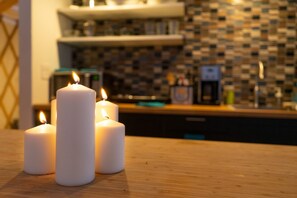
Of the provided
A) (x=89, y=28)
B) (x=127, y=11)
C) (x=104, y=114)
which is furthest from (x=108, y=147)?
(x=89, y=28)

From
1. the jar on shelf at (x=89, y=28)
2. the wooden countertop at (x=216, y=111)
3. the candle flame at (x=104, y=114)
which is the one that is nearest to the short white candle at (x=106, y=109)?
the candle flame at (x=104, y=114)

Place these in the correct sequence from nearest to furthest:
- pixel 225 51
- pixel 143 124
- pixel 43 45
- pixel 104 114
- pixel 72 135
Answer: pixel 72 135, pixel 104 114, pixel 143 124, pixel 43 45, pixel 225 51

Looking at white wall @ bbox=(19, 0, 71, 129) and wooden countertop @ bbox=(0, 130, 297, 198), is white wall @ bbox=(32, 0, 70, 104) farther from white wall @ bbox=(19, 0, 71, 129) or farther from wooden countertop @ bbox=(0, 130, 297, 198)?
wooden countertop @ bbox=(0, 130, 297, 198)

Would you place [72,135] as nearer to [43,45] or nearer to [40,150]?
[40,150]

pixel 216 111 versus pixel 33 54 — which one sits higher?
pixel 33 54

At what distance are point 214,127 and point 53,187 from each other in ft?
5.38

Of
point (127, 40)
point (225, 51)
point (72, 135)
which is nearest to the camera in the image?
point (72, 135)

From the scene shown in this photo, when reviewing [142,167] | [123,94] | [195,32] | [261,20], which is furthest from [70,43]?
[142,167]

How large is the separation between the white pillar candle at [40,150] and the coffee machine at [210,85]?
1.96m

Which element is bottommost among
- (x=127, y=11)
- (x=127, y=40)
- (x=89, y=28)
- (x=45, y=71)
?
(x=45, y=71)

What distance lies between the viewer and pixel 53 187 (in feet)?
1.64

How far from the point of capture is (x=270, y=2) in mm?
2518

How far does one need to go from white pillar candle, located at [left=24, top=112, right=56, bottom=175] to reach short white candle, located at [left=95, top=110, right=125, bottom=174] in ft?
0.32

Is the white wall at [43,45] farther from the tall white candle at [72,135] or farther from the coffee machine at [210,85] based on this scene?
the tall white candle at [72,135]
